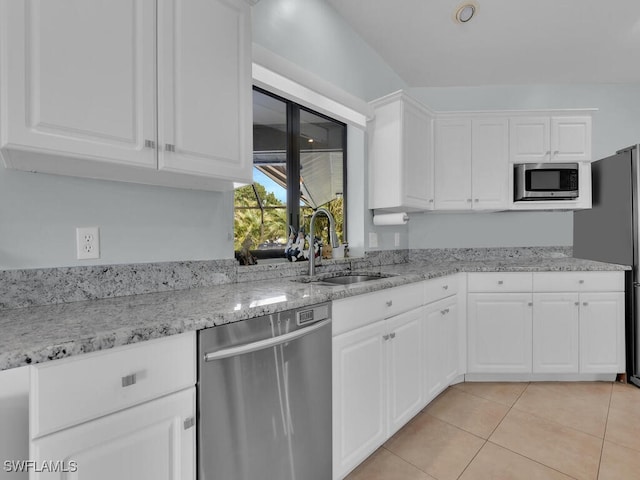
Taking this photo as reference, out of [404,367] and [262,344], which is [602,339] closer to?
[404,367]

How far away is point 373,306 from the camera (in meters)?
1.71

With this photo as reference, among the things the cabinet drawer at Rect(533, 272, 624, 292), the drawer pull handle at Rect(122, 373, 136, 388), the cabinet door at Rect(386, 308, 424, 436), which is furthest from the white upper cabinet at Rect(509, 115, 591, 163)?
the drawer pull handle at Rect(122, 373, 136, 388)

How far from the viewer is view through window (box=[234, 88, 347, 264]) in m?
2.17

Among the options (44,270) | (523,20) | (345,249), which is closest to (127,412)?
(44,270)

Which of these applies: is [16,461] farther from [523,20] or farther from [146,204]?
[523,20]

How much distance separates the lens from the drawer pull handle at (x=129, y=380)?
0.88 meters

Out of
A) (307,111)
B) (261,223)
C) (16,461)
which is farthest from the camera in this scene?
(307,111)

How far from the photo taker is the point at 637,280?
103 inches

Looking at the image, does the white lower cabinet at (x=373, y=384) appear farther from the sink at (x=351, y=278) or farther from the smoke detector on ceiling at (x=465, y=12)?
the smoke detector on ceiling at (x=465, y=12)

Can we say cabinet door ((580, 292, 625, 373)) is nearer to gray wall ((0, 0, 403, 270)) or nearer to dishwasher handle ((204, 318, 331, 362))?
dishwasher handle ((204, 318, 331, 362))

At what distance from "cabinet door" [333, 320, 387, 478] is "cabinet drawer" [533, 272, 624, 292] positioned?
1.60 metres

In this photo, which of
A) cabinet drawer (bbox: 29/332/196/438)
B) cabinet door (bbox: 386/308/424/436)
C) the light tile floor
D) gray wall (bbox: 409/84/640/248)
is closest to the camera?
cabinet drawer (bbox: 29/332/196/438)

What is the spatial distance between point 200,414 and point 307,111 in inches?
81.9

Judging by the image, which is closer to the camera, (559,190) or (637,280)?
(637,280)
